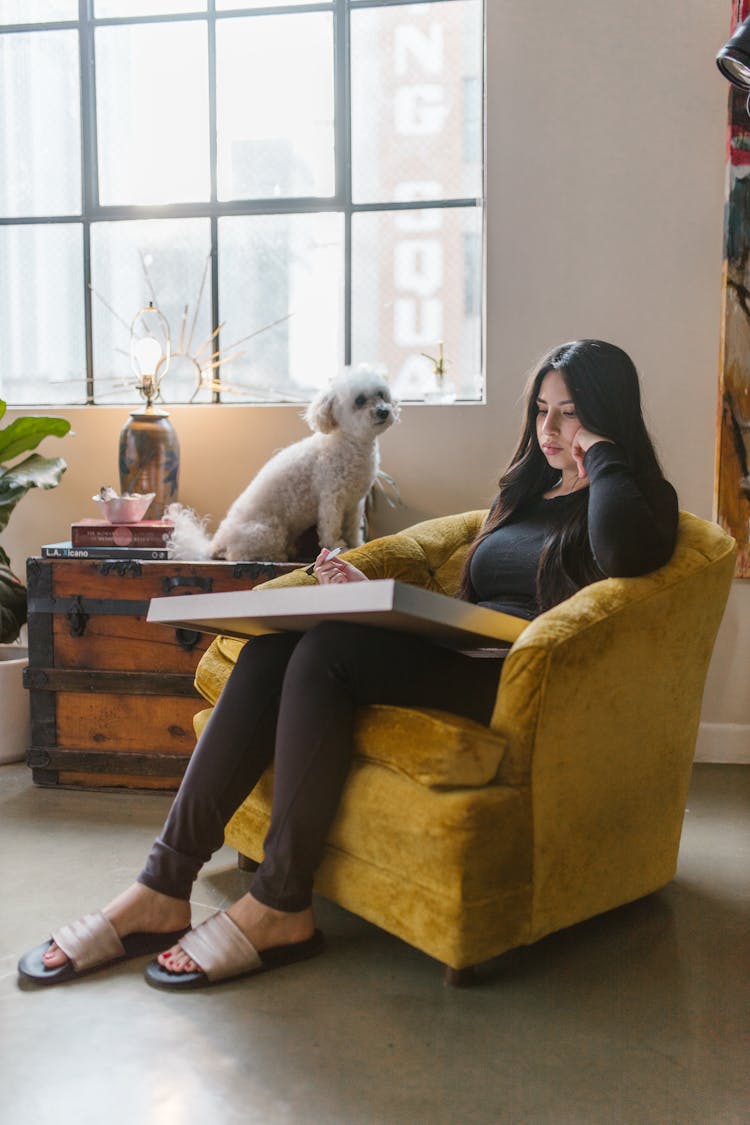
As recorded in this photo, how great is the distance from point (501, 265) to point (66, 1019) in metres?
2.15

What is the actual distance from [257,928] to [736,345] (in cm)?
197

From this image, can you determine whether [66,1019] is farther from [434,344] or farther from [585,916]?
[434,344]

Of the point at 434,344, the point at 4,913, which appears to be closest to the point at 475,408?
the point at 434,344

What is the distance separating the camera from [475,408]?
9.56ft

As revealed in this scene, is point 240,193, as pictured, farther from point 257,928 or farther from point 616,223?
point 257,928

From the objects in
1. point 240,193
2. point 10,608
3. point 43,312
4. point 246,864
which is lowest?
point 246,864

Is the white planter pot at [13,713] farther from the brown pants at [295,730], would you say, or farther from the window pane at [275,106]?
the window pane at [275,106]

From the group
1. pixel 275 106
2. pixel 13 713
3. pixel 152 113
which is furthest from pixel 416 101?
pixel 13 713

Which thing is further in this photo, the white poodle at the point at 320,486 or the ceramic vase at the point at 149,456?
the ceramic vase at the point at 149,456

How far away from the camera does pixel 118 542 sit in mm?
2643

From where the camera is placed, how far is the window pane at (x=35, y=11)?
3.21 meters

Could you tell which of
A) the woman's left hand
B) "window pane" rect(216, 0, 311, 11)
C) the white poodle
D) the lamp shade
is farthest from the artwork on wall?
"window pane" rect(216, 0, 311, 11)

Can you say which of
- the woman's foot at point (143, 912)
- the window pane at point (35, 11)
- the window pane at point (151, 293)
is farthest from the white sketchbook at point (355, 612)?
the window pane at point (35, 11)

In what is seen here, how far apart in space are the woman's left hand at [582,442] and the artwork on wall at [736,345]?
106cm
